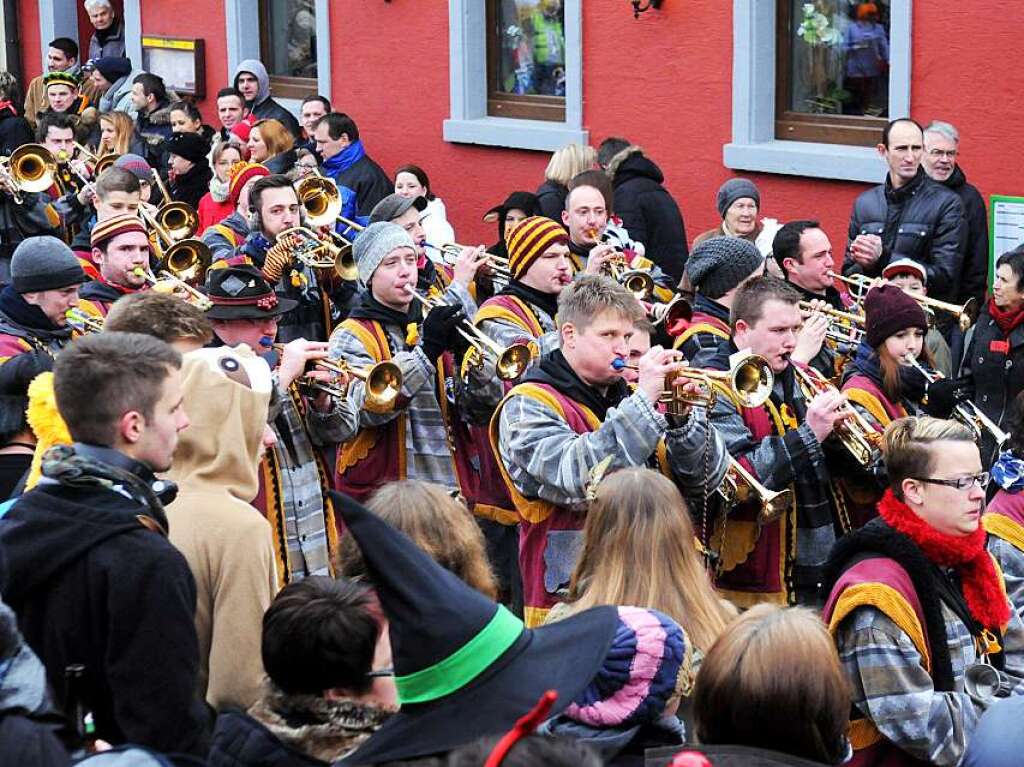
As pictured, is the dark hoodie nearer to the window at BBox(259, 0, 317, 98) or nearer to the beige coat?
the beige coat

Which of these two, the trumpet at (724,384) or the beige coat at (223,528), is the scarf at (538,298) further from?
the beige coat at (223,528)

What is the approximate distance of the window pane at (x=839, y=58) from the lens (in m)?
11.4

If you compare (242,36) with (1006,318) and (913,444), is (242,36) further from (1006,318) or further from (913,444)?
(913,444)

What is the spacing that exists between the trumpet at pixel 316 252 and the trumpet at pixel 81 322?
5.13ft

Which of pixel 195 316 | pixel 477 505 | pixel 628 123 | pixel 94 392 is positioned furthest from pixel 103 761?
pixel 628 123

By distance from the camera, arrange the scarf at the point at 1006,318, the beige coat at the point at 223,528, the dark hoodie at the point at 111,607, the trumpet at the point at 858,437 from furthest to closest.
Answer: the scarf at the point at 1006,318 < the trumpet at the point at 858,437 < the beige coat at the point at 223,528 < the dark hoodie at the point at 111,607

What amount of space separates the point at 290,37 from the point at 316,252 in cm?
851

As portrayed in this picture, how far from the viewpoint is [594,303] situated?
20.1 ft

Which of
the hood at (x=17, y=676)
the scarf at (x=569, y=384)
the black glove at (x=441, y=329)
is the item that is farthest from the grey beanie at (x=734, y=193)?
the hood at (x=17, y=676)

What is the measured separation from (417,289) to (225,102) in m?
7.07

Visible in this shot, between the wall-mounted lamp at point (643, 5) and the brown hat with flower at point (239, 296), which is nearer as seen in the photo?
the brown hat with flower at point (239, 296)

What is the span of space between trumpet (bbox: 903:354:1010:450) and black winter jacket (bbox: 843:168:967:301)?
203 cm

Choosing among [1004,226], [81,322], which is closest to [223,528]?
[81,322]

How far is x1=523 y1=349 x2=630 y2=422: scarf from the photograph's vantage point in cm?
613
